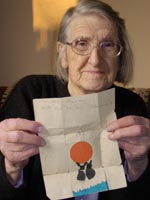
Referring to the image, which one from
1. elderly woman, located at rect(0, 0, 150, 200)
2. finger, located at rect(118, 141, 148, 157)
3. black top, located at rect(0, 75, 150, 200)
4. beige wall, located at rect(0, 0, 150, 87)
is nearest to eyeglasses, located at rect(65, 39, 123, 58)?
elderly woman, located at rect(0, 0, 150, 200)

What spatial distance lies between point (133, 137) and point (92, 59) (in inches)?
10.2

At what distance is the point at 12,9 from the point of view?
2.07 metres

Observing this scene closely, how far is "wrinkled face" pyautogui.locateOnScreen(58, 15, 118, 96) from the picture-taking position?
935mm

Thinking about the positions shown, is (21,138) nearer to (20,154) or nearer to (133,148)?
(20,154)

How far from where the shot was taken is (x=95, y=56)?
92 centimetres

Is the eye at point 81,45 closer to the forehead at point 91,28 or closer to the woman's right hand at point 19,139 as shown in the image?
the forehead at point 91,28

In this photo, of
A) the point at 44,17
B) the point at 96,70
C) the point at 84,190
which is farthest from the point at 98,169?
the point at 44,17

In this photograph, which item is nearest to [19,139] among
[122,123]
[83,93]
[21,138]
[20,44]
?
[21,138]

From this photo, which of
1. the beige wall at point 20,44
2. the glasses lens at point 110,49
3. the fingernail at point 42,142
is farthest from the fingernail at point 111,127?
the beige wall at point 20,44

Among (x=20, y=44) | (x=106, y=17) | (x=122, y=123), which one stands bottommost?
(x=20, y=44)

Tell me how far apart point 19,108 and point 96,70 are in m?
0.28

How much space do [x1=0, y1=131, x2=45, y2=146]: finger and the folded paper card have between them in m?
0.02

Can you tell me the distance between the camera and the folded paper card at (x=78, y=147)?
0.75 metres

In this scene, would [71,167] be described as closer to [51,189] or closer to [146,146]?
[51,189]
